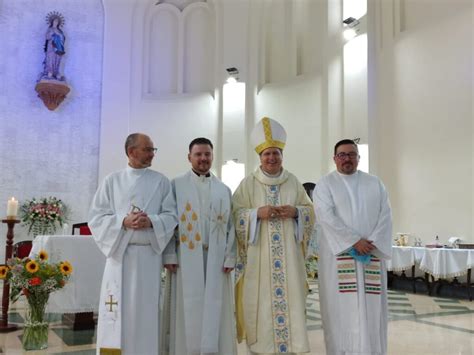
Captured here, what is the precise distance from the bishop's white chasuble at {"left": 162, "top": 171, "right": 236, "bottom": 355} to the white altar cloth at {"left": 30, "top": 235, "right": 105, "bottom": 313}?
169 centimetres

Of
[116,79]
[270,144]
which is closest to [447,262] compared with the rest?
[270,144]

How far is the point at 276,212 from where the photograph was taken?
3.76 metres

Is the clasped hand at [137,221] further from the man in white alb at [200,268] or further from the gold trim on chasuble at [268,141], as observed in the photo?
the gold trim on chasuble at [268,141]

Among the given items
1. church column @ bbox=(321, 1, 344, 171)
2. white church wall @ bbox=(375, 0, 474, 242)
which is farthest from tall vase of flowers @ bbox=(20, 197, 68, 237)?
white church wall @ bbox=(375, 0, 474, 242)

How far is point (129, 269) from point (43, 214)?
8.36 m

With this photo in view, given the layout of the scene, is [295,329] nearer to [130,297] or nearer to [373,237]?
[373,237]

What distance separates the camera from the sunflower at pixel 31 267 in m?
4.23

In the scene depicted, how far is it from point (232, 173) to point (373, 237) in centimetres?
928

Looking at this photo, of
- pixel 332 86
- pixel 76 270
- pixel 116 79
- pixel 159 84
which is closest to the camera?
pixel 76 270

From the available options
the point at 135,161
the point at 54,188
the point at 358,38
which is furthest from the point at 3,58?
the point at 135,161

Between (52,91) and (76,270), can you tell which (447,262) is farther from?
(52,91)

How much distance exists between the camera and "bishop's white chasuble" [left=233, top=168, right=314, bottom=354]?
373cm

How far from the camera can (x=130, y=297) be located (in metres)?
3.56

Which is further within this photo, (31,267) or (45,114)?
(45,114)
